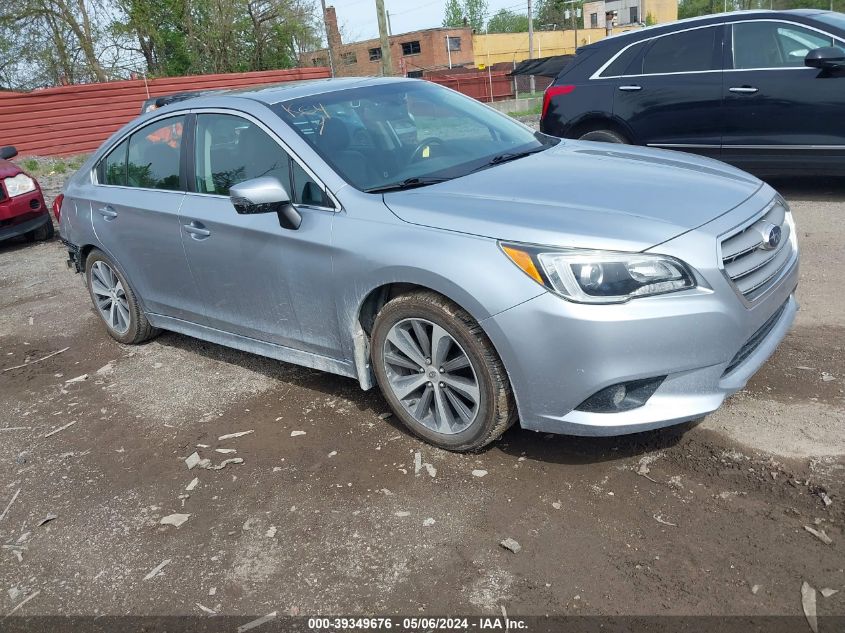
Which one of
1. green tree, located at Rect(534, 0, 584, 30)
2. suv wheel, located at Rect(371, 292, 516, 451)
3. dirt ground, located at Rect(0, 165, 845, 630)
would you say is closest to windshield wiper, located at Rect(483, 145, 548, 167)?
suv wheel, located at Rect(371, 292, 516, 451)

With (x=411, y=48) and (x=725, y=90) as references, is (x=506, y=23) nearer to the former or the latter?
(x=411, y=48)

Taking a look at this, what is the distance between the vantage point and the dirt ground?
106 inches

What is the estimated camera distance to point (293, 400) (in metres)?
4.46

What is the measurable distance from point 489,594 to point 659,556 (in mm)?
638

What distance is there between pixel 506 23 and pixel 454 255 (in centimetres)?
11460

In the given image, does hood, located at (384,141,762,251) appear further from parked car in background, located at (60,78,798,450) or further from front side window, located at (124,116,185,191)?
front side window, located at (124,116,185,191)

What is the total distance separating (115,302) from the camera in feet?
18.3

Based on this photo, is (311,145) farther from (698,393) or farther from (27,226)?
(27,226)

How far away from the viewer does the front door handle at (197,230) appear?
14.4 feet

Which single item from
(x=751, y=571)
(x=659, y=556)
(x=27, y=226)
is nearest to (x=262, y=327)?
(x=659, y=556)

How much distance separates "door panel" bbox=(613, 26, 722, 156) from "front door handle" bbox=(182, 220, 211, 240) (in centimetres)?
520

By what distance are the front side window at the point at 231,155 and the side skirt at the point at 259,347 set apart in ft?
2.88

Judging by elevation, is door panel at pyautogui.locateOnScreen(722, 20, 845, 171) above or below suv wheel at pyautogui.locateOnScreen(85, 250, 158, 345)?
above

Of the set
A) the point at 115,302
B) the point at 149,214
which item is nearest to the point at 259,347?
the point at 149,214
